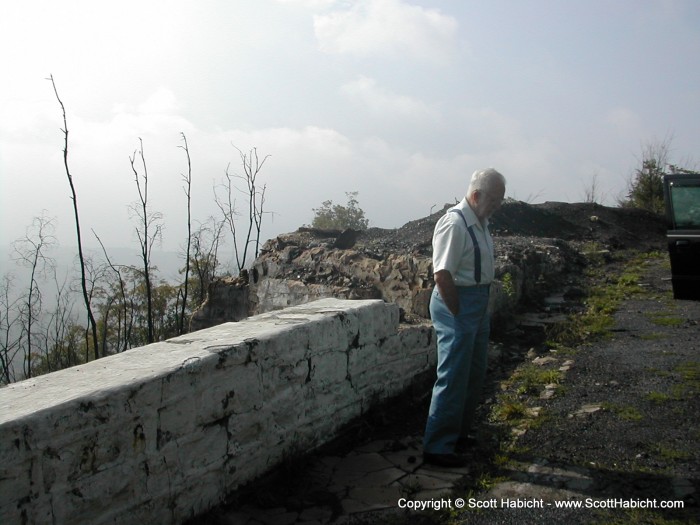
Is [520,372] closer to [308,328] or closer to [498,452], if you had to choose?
[498,452]

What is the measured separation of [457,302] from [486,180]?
0.73 metres

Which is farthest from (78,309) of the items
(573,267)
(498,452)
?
(498,452)

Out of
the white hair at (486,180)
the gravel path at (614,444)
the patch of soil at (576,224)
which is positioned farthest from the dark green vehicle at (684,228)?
the patch of soil at (576,224)

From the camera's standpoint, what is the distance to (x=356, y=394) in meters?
4.12

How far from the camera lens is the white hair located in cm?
356

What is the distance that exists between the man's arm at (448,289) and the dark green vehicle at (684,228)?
15.4 ft

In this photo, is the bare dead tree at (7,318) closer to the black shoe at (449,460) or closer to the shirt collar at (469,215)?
the black shoe at (449,460)

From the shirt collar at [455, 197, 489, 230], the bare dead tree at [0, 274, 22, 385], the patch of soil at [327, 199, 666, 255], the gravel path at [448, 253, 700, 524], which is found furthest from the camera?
the patch of soil at [327, 199, 666, 255]

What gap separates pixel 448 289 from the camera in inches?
135

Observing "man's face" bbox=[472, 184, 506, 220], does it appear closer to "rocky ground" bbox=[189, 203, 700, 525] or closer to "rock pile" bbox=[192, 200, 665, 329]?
"rocky ground" bbox=[189, 203, 700, 525]

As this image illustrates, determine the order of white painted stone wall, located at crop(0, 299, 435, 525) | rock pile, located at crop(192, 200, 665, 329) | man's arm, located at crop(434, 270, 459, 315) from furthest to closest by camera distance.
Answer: rock pile, located at crop(192, 200, 665, 329), man's arm, located at crop(434, 270, 459, 315), white painted stone wall, located at crop(0, 299, 435, 525)

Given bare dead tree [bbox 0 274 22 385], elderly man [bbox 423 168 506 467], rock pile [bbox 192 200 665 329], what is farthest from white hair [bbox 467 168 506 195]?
bare dead tree [bbox 0 274 22 385]

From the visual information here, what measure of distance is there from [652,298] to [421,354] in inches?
197

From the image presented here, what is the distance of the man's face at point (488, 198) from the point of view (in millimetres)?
3549
